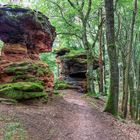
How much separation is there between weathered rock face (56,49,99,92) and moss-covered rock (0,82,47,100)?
13501mm

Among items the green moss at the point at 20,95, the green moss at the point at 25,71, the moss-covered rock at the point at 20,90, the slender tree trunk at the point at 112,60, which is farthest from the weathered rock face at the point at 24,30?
the slender tree trunk at the point at 112,60

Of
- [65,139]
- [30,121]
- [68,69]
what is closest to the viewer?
[65,139]

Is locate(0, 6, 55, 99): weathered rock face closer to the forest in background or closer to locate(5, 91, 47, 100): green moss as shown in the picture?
→ locate(5, 91, 47, 100): green moss

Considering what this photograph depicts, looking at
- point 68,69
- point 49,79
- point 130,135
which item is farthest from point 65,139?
point 68,69

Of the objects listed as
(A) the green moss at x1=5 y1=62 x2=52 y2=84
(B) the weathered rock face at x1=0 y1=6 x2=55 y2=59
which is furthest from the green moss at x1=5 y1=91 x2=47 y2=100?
(B) the weathered rock face at x1=0 y1=6 x2=55 y2=59

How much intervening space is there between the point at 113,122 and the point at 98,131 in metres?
2.27

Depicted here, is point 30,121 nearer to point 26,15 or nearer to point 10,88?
point 10,88

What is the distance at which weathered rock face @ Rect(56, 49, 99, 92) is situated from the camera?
1062 inches

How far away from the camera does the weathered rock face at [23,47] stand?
13.8 meters

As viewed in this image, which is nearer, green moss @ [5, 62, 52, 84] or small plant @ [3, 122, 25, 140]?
small plant @ [3, 122, 25, 140]

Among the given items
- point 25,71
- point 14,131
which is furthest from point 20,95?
point 14,131

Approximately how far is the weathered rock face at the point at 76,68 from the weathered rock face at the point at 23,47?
10147 millimetres

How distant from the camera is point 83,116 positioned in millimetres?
13117

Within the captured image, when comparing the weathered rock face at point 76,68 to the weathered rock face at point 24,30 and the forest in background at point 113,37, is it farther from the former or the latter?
the weathered rock face at point 24,30
